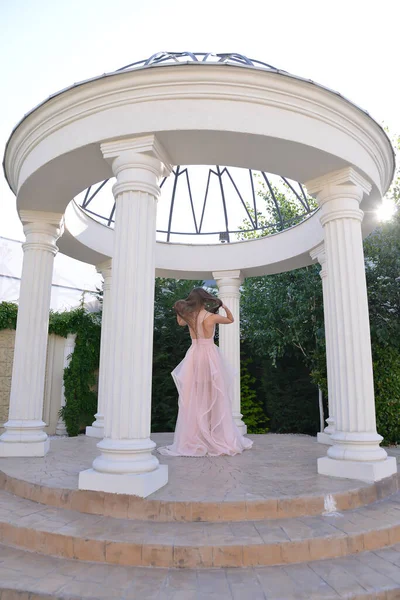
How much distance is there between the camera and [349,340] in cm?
552

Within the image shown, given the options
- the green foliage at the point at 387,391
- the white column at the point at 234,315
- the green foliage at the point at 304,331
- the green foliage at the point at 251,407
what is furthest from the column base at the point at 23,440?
the green foliage at the point at 251,407

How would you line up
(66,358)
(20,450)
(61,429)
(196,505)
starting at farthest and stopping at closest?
(66,358), (61,429), (20,450), (196,505)

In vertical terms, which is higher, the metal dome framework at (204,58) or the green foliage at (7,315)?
the metal dome framework at (204,58)

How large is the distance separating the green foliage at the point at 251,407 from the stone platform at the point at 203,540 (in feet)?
26.1

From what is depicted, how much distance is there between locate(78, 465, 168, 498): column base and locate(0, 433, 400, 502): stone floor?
133 millimetres

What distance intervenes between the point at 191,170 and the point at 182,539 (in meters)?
10.1

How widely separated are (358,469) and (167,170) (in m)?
4.57

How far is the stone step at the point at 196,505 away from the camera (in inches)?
155

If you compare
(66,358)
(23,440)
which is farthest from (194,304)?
(66,358)

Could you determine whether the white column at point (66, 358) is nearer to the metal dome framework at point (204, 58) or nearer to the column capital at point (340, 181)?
the metal dome framework at point (204, 58)

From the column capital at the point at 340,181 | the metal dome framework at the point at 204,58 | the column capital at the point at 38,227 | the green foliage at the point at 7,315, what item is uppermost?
the metal dome framework at the point at 204,58

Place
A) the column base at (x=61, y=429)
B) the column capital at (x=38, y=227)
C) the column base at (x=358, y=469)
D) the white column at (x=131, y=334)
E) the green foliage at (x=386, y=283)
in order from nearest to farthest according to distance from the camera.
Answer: the white column at (x=131, y=334), the column base at (x=358, y=469), the column capital at (x=38, y=227), the green foliage at (x=386, y=283), the column base at (x=61, y=429)

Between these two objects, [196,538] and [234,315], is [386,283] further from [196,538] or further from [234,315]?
[196,538]

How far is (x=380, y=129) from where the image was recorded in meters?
5.94
